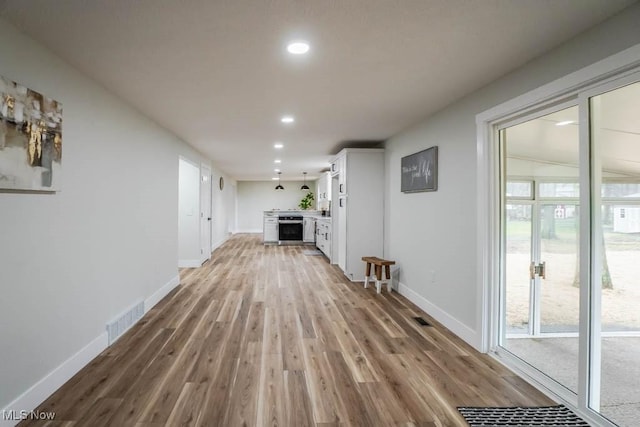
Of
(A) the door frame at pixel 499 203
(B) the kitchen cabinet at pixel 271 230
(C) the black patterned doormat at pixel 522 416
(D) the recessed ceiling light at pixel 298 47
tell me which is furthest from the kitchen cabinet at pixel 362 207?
(B) the kitchen cabinet at pixel 271 230

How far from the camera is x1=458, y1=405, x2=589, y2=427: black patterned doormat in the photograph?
6.41 feet

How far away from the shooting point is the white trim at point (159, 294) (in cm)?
398

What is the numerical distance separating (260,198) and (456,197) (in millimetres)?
11930

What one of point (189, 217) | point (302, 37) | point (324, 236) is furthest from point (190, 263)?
point (302, 37)

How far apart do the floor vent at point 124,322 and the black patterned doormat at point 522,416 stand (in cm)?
288

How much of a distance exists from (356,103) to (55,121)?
8.21ft

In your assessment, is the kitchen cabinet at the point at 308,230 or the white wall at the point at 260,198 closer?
the kitchen cabinet at the point at 308,230

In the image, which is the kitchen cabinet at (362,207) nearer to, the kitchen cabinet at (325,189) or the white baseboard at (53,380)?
the white baseboard at (53,380)

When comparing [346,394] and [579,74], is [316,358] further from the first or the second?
[579,74]

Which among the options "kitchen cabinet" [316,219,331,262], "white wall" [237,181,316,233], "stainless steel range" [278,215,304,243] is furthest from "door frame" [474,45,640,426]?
"white wall" [237,181,316,233]

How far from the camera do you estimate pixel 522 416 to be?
203 centimetres

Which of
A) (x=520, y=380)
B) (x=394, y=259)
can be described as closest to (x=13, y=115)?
(x=520, y=380)

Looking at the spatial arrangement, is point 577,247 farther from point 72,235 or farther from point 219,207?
point 219,207

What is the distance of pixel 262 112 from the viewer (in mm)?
3748
